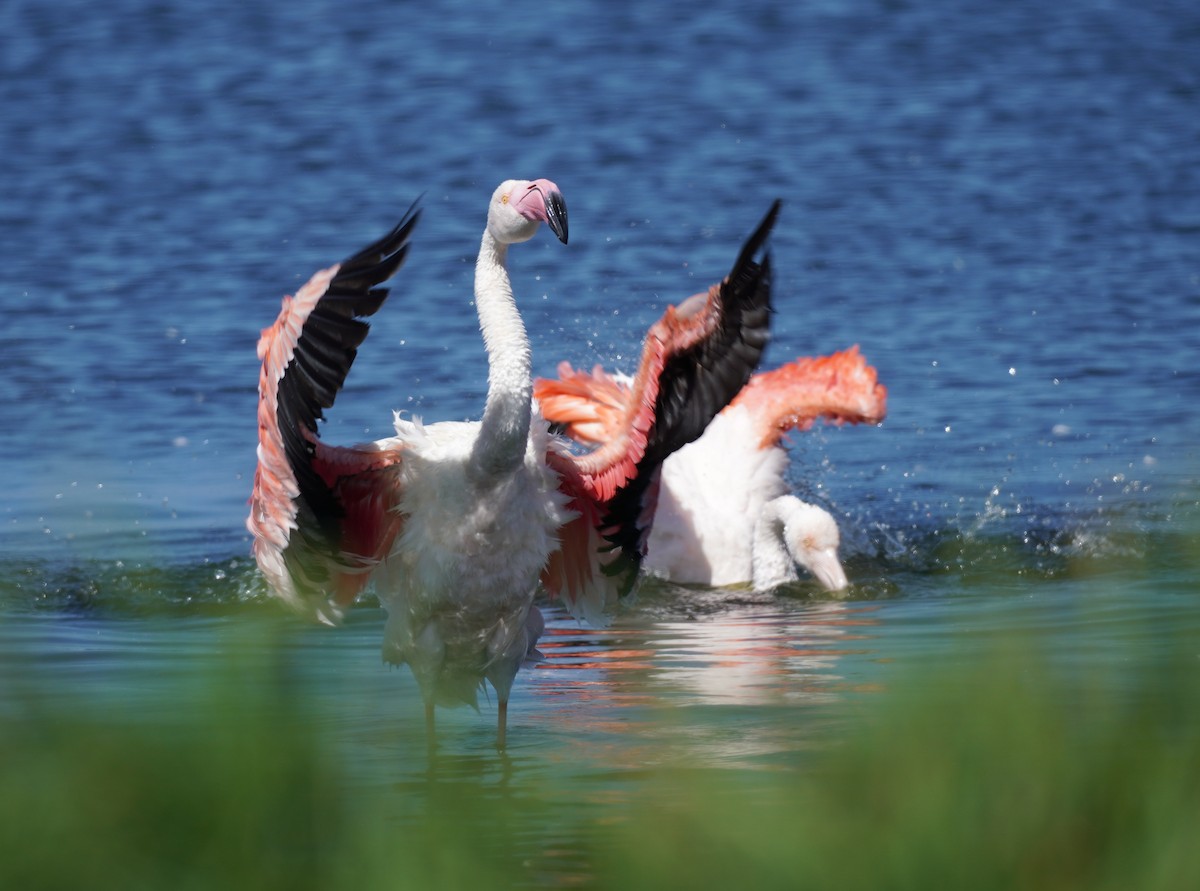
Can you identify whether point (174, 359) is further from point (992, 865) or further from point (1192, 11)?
point (1192, 11)

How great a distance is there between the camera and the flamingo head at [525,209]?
19.2 ft

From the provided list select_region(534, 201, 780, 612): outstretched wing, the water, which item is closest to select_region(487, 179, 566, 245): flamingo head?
select_region(534, 201, 780, 612): outstretched wing

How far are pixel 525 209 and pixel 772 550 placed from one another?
3.61m

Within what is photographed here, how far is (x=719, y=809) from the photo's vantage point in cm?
320

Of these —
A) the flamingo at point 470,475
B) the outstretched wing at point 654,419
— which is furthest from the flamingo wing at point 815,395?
the flamingo at point 470,475

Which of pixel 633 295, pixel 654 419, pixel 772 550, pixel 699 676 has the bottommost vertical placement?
pixel 772 550

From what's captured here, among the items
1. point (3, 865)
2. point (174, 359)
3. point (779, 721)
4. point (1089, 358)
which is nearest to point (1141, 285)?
point (1089, 358)

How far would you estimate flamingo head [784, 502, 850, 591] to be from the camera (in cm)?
885

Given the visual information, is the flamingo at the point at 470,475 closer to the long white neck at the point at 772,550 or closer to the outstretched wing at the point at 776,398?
the outstretched wing at the point at 776,398

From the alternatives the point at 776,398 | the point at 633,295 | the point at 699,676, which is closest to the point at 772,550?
the point at 776,398

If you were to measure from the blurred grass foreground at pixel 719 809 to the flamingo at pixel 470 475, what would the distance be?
1.94 m

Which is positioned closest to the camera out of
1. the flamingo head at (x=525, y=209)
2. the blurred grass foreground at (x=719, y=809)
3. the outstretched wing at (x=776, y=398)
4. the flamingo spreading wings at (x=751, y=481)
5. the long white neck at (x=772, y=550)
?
the blurred grass foreground at (x=719, y=809)

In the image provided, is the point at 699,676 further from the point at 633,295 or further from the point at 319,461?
the point at 633,295

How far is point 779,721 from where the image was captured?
6277mm
